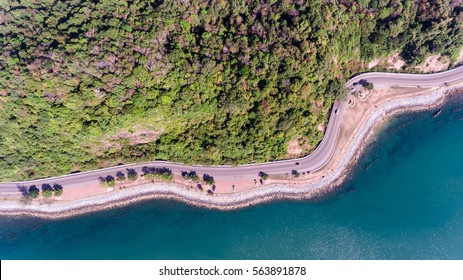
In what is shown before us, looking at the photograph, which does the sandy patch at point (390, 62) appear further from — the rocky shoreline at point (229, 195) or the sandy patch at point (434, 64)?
the rocky shoreline at point (229, 195)

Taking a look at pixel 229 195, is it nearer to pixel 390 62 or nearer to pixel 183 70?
pixel 183 70

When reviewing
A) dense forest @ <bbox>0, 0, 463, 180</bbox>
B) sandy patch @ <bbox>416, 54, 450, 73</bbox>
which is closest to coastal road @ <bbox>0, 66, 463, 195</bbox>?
dense forest @ <bbox>0, 0, 463, 180</bbox>

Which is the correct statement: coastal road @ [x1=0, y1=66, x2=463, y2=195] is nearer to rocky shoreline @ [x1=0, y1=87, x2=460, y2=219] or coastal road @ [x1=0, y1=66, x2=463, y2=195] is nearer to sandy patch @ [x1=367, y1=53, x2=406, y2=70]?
sandy patch @ [x1=367, y1=53, x2=406, y2=70]

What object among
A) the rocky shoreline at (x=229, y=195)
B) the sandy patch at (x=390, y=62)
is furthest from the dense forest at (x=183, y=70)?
the rocky shoreline at (x=229, y=195)

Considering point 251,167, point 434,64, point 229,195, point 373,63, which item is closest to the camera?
point 251,167

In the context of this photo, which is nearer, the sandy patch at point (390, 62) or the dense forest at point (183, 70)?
the dense forest at point (183, 70)

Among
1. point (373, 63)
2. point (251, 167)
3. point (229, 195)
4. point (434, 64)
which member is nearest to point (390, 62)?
point (373, 63)
